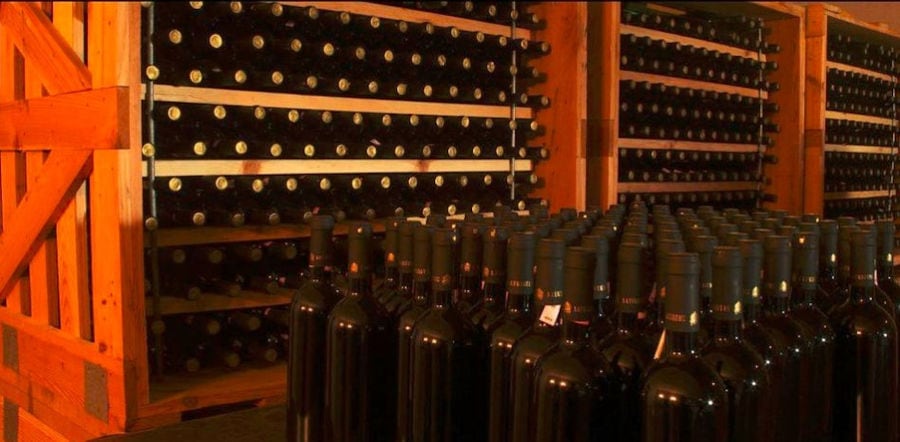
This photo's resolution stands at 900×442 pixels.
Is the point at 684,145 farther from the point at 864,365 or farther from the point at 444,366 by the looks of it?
the point at 444,366

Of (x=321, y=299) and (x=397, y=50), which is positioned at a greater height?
(x=397, y=50)

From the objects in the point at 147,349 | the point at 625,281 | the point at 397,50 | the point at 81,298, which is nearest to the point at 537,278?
the point at 625,281

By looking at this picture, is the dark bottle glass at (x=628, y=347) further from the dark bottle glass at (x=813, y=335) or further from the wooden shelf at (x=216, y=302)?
the wooden shelf at (x=216, y=302)

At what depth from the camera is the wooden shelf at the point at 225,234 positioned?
2178 mm

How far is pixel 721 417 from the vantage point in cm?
100

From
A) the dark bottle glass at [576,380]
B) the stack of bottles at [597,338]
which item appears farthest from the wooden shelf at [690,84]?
the dark bottle glass at [576,380]

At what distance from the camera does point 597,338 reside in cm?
117

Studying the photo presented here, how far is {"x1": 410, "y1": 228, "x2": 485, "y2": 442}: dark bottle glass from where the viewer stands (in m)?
1.23

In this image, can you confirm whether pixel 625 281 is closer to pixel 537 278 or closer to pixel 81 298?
pixel 537 278

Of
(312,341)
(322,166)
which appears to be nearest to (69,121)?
(322,166)

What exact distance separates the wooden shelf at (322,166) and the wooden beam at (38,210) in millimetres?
164

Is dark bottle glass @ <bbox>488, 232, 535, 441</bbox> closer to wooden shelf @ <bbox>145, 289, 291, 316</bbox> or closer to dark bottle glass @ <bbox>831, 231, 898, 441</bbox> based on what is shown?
dark bottle glass @ <bbox>831, 231, 898, 441</bbox>

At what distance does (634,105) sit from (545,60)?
0.54 meters

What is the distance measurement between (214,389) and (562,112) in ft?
5.32
